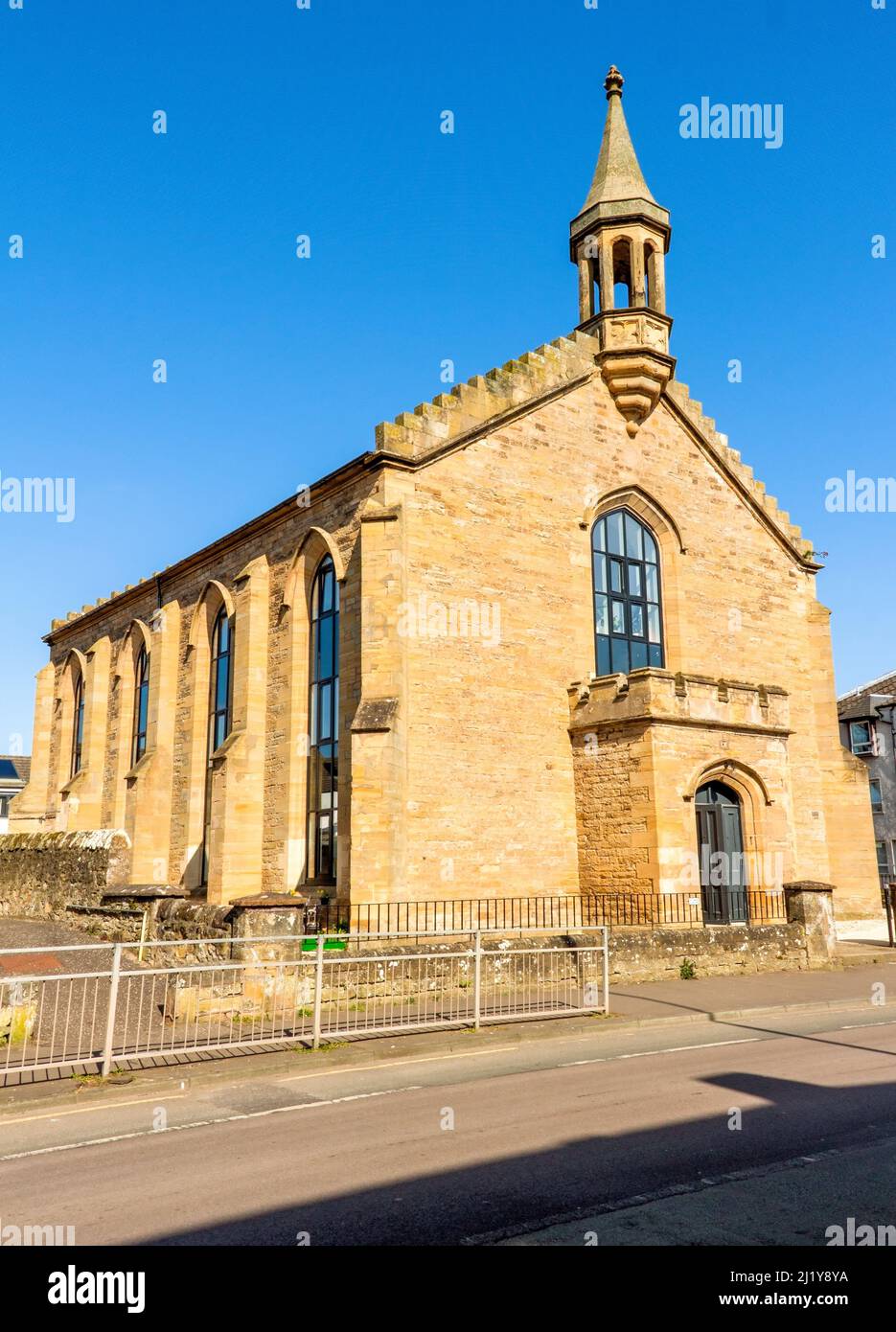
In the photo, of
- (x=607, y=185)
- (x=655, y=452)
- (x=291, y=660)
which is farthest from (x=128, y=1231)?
(x=607, y=185)

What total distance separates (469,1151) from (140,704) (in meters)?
28.0

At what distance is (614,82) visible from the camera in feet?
88.5

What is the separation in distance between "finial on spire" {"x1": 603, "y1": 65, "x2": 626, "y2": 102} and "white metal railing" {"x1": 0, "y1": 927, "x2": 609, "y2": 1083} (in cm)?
2332

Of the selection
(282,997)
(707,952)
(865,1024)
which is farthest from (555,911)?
(282,997)

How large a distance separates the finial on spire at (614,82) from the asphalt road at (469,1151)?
1010 inches

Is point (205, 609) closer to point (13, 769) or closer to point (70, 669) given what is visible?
point (70, 669)

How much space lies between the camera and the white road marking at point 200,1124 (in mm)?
7633

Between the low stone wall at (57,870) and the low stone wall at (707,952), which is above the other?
the low stone wall at (57,870)

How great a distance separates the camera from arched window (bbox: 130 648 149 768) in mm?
32344

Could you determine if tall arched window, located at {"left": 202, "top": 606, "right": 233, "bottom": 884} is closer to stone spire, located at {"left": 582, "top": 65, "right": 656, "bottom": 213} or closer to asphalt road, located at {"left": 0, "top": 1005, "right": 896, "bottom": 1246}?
stone spire, located at {"left": 582, "top": 65, "right": 656, "bottom": 213}

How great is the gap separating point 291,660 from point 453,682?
5535 millimetres

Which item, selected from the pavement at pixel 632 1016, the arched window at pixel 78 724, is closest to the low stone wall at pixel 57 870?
the pavement at pixel 632 1016

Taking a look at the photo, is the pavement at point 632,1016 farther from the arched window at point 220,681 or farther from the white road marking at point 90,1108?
the arched window at point 220,681

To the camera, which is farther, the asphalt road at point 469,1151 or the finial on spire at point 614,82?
the finial on spire at point 614,82
